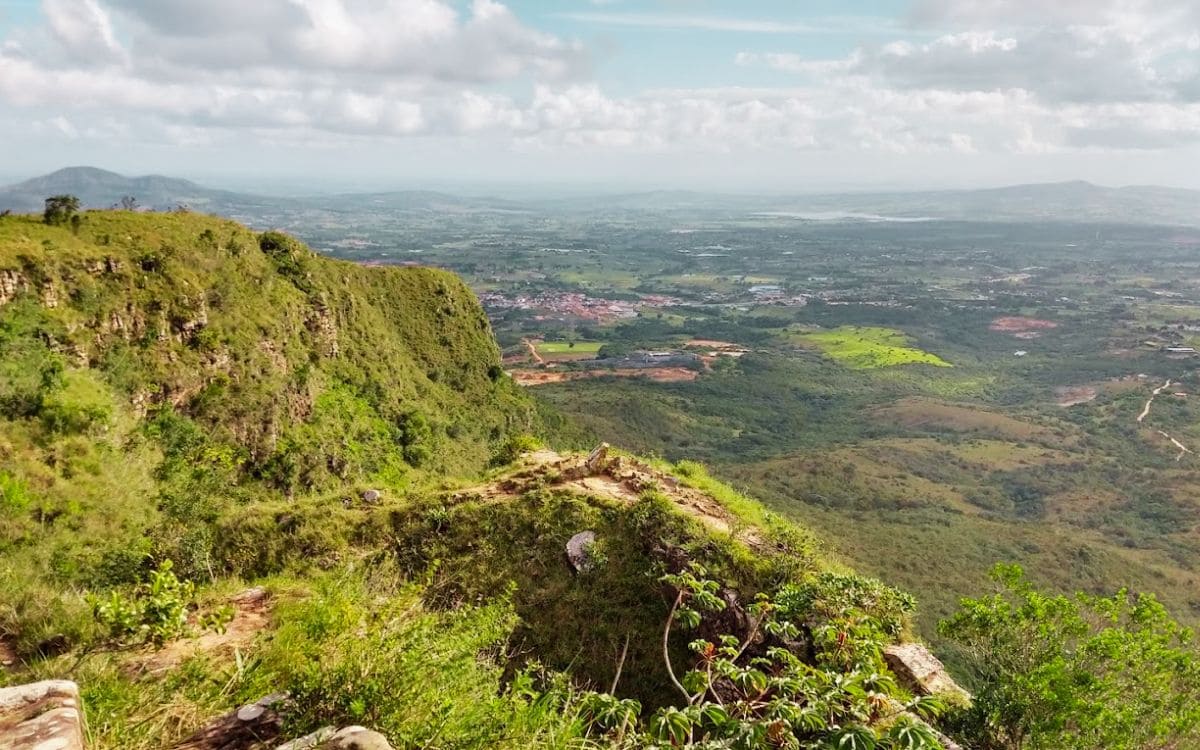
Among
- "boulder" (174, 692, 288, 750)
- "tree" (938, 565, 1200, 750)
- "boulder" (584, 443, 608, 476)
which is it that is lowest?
"tree" (938, 565, 1200, 750)

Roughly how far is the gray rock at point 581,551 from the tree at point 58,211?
26.2 meters

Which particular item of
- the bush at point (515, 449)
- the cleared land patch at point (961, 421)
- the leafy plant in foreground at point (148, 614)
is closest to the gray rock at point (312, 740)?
the leafy plant in foreground at point (148, 614)

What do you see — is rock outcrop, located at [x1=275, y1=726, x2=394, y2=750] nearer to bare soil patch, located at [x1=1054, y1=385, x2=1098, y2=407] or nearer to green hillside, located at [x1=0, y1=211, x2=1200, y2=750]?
green hillside, located at [x1=0, y1=211, x2=1200, y2=750]

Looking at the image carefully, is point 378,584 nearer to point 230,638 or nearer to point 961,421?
point 230,638

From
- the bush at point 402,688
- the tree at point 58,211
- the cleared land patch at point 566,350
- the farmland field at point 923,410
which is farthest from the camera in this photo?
the cleared land patch at point 566,350

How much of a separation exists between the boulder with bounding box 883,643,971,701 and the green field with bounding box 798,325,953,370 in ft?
397

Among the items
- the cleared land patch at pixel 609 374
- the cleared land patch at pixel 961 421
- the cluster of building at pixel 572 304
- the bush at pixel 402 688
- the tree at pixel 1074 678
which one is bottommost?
the cleared land patch at pixel 961 421

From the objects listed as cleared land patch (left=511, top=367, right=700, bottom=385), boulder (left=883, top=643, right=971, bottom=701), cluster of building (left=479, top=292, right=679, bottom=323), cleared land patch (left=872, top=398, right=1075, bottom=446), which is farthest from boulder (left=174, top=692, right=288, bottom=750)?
cluster of building (left=479, top=292, right=679, bottom=323)

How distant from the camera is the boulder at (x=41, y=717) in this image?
4480 millimetres

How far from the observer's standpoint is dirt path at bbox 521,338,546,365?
11459 cm

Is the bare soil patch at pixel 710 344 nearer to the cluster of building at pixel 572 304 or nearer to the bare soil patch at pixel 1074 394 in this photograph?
the cluster of building at pixel 572 304

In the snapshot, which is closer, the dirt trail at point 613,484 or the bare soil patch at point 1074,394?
the dirt trail at point 613,484

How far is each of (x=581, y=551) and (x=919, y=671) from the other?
20.1ft

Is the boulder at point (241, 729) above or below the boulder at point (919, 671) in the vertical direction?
above
